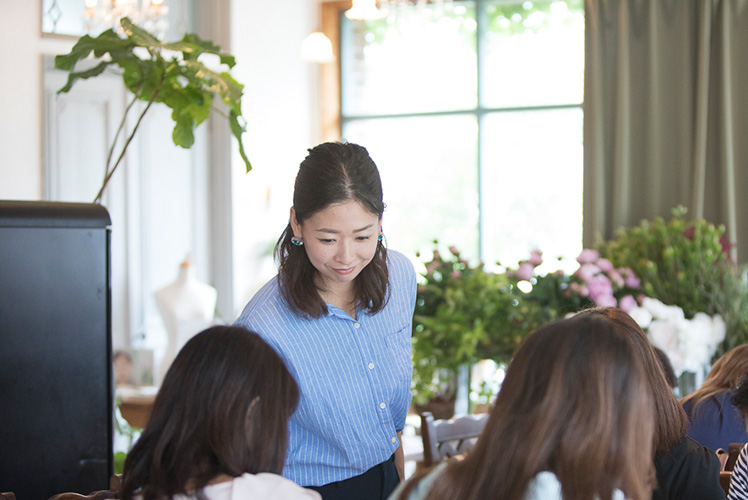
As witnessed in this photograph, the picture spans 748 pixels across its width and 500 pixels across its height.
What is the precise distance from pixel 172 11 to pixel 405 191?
211cm

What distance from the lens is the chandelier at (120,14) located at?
4.55m

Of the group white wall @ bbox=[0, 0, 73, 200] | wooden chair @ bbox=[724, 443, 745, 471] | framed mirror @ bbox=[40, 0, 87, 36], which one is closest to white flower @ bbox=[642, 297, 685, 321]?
wooden chair @ bbox=[724, 443, 745, 471]

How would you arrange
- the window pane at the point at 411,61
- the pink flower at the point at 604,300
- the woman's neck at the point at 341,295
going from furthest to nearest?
the window pane at the point at 411,61 → the pink flower at the point at 604,300 → the woman's neck at the point at 341,295

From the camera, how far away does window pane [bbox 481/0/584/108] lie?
5832 mm

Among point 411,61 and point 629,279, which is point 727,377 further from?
point 411,61

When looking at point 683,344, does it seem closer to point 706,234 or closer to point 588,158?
point 706,234

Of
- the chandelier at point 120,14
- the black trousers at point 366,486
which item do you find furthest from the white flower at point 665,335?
the chandelier at point 120,14

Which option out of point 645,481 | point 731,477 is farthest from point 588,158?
point 645,481

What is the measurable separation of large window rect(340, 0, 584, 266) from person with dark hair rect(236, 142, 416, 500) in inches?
168

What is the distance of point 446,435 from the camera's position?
2357 mm

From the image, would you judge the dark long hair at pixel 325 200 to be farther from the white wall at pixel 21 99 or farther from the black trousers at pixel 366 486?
the white wall at pixel 21 99

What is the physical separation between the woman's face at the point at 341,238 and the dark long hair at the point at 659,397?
450mm

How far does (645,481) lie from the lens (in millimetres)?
1315

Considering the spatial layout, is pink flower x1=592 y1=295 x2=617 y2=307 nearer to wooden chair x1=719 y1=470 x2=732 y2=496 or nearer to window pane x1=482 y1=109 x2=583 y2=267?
wooden chair x1=719 y1=470 x2=732 y2=496
